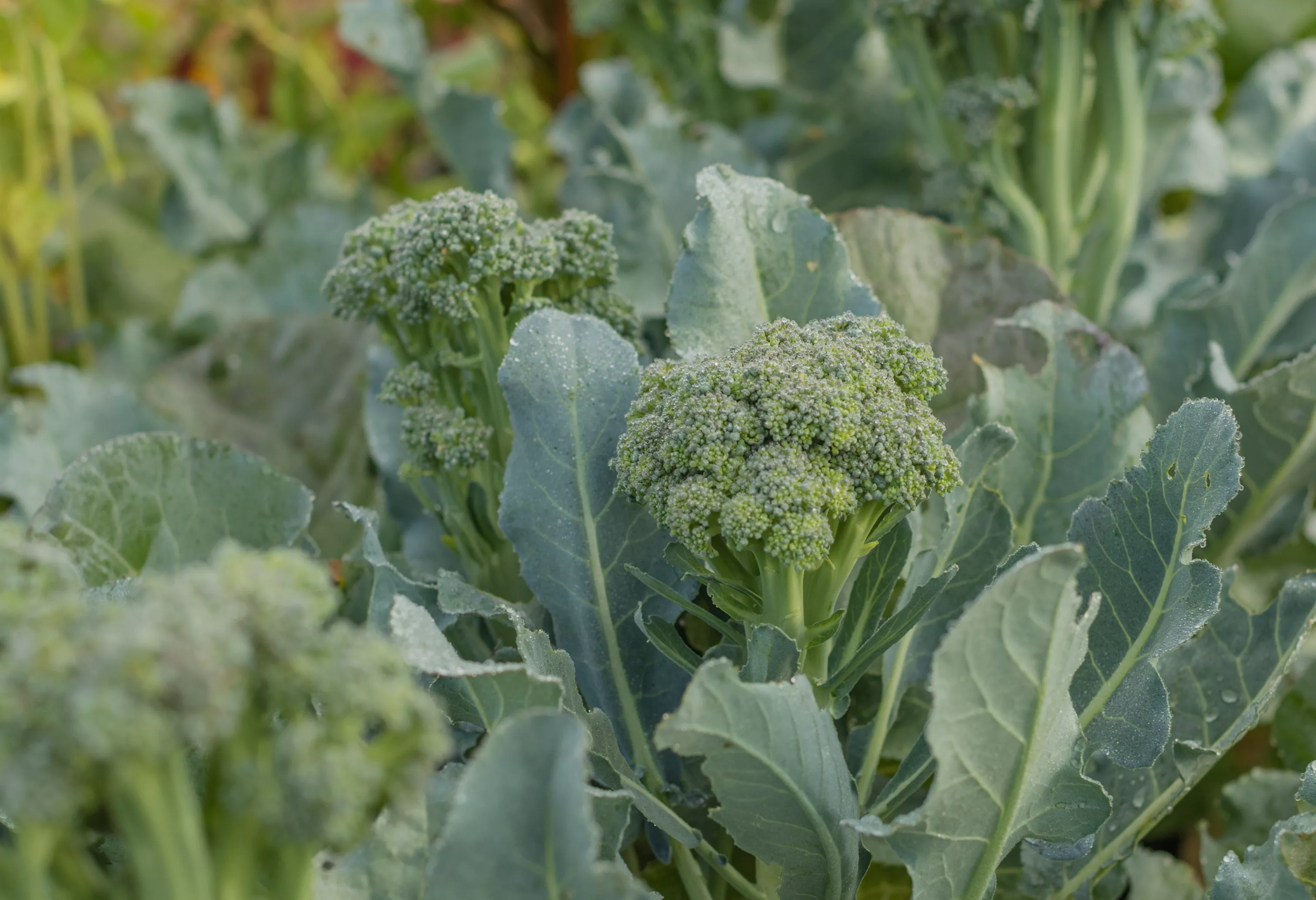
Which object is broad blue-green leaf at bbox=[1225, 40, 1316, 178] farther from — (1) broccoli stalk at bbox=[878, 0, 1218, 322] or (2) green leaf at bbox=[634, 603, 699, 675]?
(2) green leaf at bbox=[634, 603, 699, 675]

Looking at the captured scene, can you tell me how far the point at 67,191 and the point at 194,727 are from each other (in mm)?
1027

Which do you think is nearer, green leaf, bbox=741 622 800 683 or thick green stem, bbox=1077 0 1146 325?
green leaf, bbox=741 622 800 683

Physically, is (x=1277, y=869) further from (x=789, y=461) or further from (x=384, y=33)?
(x=384, y=33)

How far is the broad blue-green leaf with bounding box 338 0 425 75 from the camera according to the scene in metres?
1.04

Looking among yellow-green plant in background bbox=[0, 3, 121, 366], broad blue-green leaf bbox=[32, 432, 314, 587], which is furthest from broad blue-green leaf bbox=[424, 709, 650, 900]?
yellow-green plant in background bbox=[0, 3, 121, 366]

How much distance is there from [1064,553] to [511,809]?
0.85ft

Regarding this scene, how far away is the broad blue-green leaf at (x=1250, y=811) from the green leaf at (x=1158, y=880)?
1.4 inches

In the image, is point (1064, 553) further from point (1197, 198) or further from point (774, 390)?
point (1197, 198)

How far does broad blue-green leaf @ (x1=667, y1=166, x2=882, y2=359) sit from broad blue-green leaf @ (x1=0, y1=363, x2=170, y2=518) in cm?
51

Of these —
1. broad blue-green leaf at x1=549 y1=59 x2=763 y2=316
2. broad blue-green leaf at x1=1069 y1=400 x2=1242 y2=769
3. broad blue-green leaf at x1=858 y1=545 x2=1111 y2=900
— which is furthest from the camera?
broad blue-green leaf at x1=549 y1=59 x2=763 y2=316

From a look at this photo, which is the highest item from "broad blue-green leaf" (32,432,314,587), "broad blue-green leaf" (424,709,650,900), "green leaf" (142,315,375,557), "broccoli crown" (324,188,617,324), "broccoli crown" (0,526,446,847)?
"broccoli crown" (324,188,617,324)

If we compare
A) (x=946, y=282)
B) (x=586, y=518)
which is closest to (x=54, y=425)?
(x=586, y=518)

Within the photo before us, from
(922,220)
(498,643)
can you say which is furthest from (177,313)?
(922,220)

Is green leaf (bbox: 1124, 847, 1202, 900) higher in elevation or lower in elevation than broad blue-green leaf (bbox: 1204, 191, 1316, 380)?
lower
